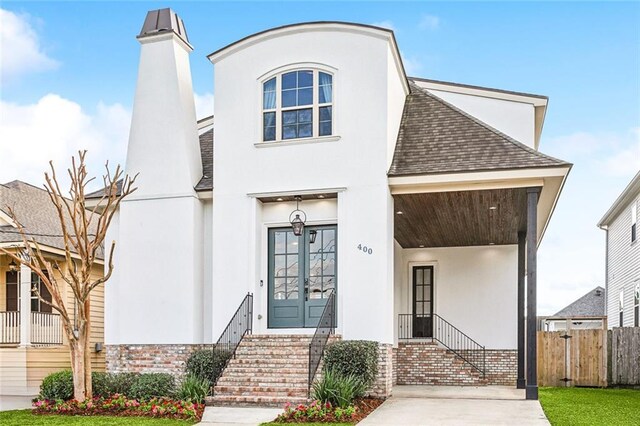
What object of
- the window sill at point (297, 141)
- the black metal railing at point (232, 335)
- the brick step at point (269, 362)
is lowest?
the brick step at point (269, 362)

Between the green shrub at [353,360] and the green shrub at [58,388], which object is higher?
the green shrub at [353,360]

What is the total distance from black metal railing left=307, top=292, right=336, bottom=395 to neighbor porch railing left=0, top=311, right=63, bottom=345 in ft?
29.2

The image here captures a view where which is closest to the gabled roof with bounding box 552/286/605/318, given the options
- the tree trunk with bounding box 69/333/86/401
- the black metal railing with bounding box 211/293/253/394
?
the black metal railing with bounding box 211/293/253/394

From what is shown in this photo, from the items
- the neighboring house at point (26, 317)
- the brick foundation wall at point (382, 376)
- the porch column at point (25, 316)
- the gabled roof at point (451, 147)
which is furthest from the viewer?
the neighboring house at point (26, 317)

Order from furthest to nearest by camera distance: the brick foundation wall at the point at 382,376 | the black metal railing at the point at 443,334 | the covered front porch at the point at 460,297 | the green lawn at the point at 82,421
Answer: the black metal railing at the point at 443,334 < the covered front porch at the point at 460,297 < the brick foundation wall at the point at 382,376 < the green lawn at the point at 82,421

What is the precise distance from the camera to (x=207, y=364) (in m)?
12.5

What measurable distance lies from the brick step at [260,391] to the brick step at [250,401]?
0.17 meters

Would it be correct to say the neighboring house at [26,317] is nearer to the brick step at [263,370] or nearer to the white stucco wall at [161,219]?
the white stucco wall at [161,219]

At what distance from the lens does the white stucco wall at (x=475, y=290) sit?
1850 cm

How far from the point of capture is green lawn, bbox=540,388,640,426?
1063 cm

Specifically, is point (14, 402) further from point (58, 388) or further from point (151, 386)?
point (151, 386)

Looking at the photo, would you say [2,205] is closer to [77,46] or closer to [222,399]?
[77,46]

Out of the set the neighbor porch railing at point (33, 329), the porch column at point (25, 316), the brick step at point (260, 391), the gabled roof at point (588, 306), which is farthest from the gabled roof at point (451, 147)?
the gabled roof at point (588, 306)

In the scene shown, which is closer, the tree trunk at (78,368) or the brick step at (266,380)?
the brick step at (266,380)
